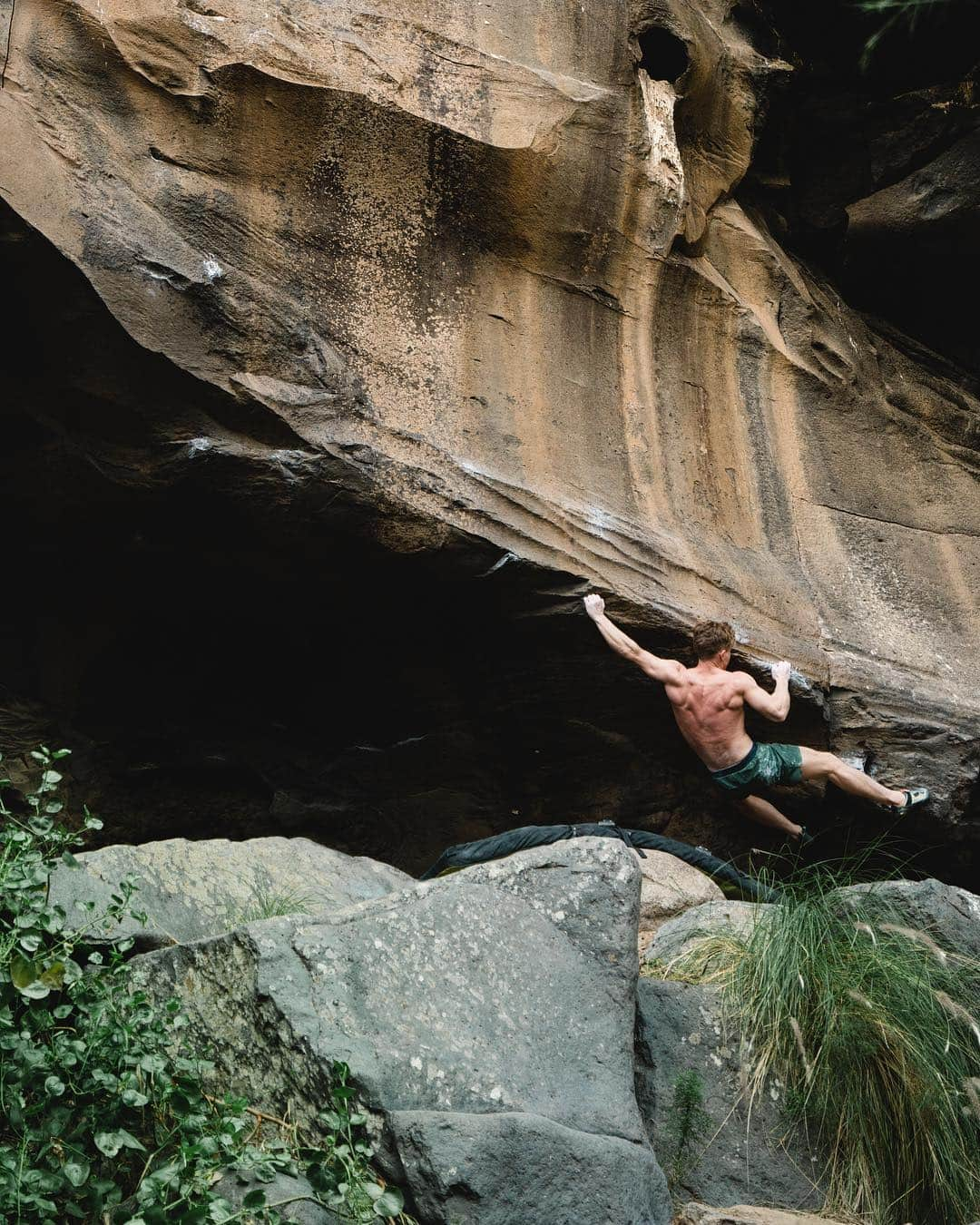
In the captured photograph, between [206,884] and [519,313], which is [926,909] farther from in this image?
[519,313]

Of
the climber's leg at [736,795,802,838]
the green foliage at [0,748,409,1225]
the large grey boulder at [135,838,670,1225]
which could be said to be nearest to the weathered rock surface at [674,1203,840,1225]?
the large grey boulder at [135,838,670,1225]

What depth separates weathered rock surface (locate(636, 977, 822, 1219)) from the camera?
417 cm

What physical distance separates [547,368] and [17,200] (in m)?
2.67

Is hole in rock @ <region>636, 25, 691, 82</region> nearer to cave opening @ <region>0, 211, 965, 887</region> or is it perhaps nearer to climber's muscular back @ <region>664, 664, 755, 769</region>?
cave opening @ <region>0, 211, 965, 887</region>

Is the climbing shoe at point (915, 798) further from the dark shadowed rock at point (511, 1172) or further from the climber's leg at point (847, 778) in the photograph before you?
the dark shadowed rock at point (511, 1172)

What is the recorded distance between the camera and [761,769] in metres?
6.87

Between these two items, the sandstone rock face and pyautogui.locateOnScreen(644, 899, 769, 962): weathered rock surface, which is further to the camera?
the sandstone rock face

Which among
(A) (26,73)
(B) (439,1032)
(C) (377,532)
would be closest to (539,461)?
(C) (377,532)

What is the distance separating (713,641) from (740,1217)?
319 cm

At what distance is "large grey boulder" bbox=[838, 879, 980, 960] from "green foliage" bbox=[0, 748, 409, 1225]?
216 cm

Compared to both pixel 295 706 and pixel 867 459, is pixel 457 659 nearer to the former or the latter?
pixel 295 706

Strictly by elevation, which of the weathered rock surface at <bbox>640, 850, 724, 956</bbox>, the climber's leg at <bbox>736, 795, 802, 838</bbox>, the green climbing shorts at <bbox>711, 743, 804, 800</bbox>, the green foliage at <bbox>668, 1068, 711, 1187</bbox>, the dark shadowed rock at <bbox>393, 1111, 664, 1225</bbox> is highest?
the dark shadowed rock at <bbox>393, 1111, 664, 1225</bbox>

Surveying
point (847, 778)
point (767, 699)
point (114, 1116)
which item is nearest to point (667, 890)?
point (767, 699)

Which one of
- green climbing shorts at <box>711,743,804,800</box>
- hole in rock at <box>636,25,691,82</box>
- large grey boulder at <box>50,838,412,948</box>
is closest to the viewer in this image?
large grey boulder at <box>50,838,412,948</box>
